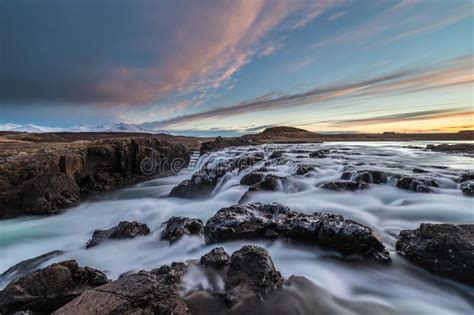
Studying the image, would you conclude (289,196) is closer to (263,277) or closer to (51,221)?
(263,277)

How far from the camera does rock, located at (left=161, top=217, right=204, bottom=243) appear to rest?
7717 mm

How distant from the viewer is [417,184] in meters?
11.6

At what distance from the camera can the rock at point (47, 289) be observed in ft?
14.1

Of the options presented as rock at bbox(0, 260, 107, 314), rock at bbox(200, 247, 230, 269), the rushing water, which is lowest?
the rushing water

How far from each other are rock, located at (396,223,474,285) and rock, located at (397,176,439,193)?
585 cm

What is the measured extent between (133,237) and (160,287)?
4.49 meters

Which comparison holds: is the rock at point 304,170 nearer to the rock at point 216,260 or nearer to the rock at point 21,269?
the rock at point 216,260

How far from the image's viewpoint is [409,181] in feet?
39.3

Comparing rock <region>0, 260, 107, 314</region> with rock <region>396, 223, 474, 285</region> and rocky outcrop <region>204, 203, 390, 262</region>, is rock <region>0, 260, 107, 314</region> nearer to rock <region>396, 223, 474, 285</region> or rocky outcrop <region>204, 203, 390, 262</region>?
rocky outcrop <region>204, 203, 390, 262</region>

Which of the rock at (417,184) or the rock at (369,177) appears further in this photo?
the rock at (369,177)

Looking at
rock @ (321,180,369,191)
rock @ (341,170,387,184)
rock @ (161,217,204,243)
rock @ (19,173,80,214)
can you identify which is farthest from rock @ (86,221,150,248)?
rock @ (341,170,387,184)

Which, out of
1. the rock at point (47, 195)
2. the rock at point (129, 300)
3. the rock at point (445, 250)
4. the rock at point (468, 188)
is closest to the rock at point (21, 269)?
the rock at point (129, 300)

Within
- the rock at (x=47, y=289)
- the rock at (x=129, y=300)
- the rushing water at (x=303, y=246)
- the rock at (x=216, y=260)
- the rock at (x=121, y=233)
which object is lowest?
the rushing water at (x=303, y=246)

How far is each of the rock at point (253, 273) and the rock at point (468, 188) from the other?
31.2 ft
